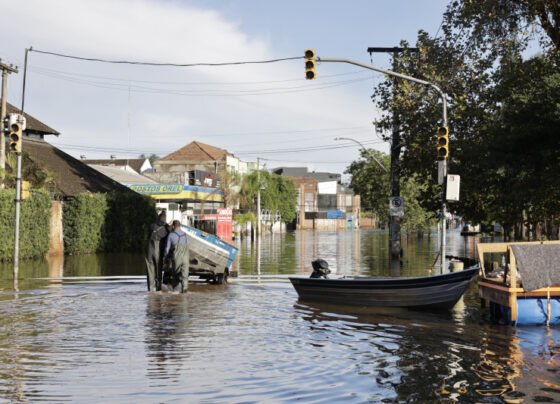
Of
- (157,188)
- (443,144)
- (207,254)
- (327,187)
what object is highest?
(327,187)

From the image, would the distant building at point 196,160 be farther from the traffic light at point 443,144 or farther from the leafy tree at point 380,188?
the traffic light at point 443,144

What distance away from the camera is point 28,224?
38.2 meters

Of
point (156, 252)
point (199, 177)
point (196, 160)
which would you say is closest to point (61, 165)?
point (199, 177)

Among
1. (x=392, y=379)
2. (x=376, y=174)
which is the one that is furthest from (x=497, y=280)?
(x=376, y=174)

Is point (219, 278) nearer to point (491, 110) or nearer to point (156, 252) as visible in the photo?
point (156, 252)

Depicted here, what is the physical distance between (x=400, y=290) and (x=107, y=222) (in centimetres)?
3420

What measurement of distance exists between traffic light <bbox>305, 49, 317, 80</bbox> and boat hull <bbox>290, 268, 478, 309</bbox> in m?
5.84

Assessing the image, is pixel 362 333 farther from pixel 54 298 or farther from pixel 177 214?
pixel 177 214

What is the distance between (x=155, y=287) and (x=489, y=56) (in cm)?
2113

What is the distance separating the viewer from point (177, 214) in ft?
210

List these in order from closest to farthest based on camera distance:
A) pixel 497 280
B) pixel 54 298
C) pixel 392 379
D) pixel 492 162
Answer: pixel 392 379 → pixel 497 280 → pixel 54 298 → pixel 492 162

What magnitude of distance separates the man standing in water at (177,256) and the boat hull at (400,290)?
4.20m

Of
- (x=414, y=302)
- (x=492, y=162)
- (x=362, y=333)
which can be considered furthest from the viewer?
(x=492, y=162)

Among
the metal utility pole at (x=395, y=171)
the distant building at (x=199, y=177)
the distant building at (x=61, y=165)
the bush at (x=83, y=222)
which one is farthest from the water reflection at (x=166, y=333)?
the distant building at (x=199, y=177)
